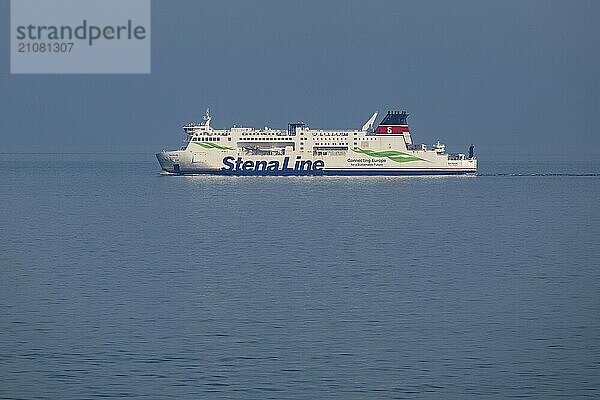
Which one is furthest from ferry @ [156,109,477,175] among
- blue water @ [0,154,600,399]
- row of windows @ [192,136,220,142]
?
blue water @ [0,154,600,399]

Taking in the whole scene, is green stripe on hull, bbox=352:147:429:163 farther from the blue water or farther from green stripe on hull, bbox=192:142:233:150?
→ the blue water

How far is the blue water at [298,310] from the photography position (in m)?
19.2

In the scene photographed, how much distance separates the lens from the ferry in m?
98.5

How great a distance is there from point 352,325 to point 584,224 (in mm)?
34132

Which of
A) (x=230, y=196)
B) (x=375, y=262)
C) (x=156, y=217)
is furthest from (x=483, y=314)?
(x=230, y=196)

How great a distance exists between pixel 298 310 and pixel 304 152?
74814 millimetres

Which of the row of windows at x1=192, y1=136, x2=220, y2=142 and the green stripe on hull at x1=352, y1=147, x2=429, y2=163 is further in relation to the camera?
the green stripe on hull at x1=352, y1=147, x2=429, y2=163

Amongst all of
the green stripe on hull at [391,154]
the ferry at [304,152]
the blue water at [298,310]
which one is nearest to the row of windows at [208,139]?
the ferry at [304,152]

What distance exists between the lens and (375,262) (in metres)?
36.2

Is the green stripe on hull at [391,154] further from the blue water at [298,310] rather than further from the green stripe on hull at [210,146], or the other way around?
the blue water at [298,310]

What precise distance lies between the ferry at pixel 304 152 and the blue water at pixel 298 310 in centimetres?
4349

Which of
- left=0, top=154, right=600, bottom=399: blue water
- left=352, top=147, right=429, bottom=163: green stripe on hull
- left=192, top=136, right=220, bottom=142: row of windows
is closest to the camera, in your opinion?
left=0, top=154, right=600, bottom=399: blue water

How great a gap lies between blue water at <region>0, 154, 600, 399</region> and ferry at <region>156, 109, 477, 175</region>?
43.5 meters

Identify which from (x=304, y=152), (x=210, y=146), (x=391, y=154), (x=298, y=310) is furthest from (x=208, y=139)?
(x=298, y=310)
